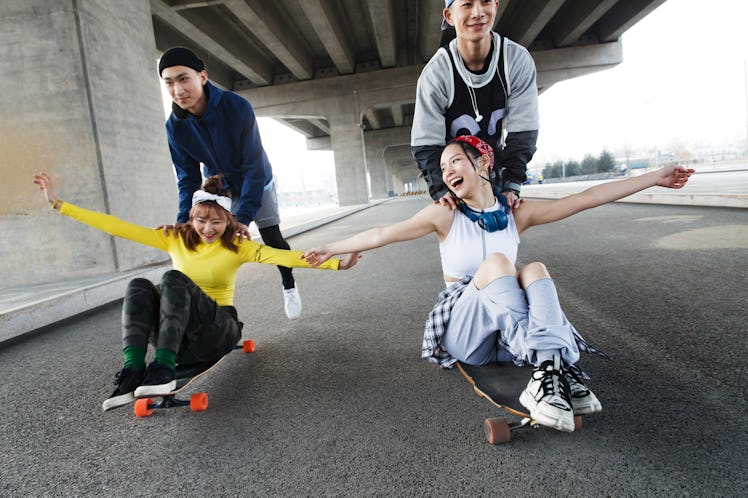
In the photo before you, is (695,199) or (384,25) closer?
(695,199)

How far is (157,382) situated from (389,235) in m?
1.45

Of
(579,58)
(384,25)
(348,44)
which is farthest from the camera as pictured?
(579,58)

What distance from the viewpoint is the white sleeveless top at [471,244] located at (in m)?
2.33

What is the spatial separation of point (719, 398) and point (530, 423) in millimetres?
956

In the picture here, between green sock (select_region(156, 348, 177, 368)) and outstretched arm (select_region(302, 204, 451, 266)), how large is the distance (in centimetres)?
93

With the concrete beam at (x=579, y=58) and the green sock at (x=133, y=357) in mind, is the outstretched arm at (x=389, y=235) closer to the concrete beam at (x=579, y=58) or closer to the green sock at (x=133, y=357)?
the green sock at (x=133, y=357)

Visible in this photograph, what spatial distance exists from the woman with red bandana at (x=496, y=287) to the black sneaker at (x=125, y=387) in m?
1.12

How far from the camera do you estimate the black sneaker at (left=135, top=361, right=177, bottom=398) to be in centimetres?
202

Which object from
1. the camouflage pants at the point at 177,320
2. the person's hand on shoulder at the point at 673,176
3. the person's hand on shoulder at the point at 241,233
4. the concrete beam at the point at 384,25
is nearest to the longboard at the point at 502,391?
the person's hand on shoulder at the point at 673,176

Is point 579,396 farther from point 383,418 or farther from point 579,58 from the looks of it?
point 579,58

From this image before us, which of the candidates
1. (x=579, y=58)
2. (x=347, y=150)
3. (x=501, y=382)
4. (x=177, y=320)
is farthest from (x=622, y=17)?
(x=177, y=320)

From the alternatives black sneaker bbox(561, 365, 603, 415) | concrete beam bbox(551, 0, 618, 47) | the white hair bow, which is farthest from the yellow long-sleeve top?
concrete beam bbox(551, 0, 618, 47)

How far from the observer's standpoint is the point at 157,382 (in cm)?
206

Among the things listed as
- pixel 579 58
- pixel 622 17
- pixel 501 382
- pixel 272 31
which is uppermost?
pixel 622 17
